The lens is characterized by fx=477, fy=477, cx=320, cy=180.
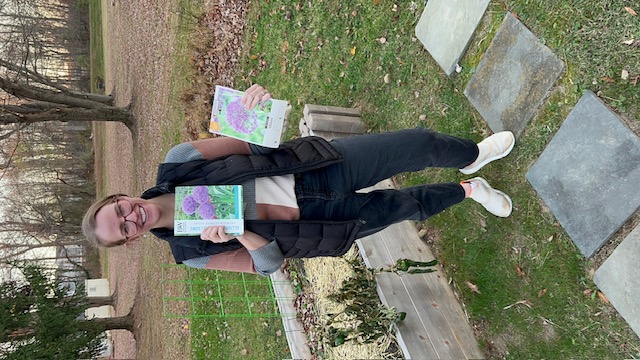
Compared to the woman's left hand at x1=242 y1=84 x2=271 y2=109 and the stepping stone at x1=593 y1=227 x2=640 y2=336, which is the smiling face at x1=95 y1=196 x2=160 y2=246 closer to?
the woman's left hand at x1=242 y1=84 x2=271 y2=109

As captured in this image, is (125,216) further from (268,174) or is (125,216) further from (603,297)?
(603,297)

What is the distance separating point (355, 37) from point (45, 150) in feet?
58.4

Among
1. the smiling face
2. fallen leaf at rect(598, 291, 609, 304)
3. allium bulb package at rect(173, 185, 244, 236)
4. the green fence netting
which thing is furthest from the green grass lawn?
the green fence netting

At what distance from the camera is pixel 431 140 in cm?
308

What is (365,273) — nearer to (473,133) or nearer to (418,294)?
(418,294)

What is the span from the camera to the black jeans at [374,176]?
287cm

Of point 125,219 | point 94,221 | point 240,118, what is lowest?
point 94,221

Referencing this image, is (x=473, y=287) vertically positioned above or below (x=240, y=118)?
below

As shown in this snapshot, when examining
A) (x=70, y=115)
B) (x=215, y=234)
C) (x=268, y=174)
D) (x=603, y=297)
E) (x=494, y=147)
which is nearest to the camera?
(x=215, y=234)

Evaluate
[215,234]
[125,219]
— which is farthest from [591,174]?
[125,219]

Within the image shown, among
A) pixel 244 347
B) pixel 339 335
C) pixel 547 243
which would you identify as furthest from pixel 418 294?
pixel 244 347

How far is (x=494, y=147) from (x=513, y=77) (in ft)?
1.88

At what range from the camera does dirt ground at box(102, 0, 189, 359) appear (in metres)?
9.38

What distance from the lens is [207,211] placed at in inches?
103
